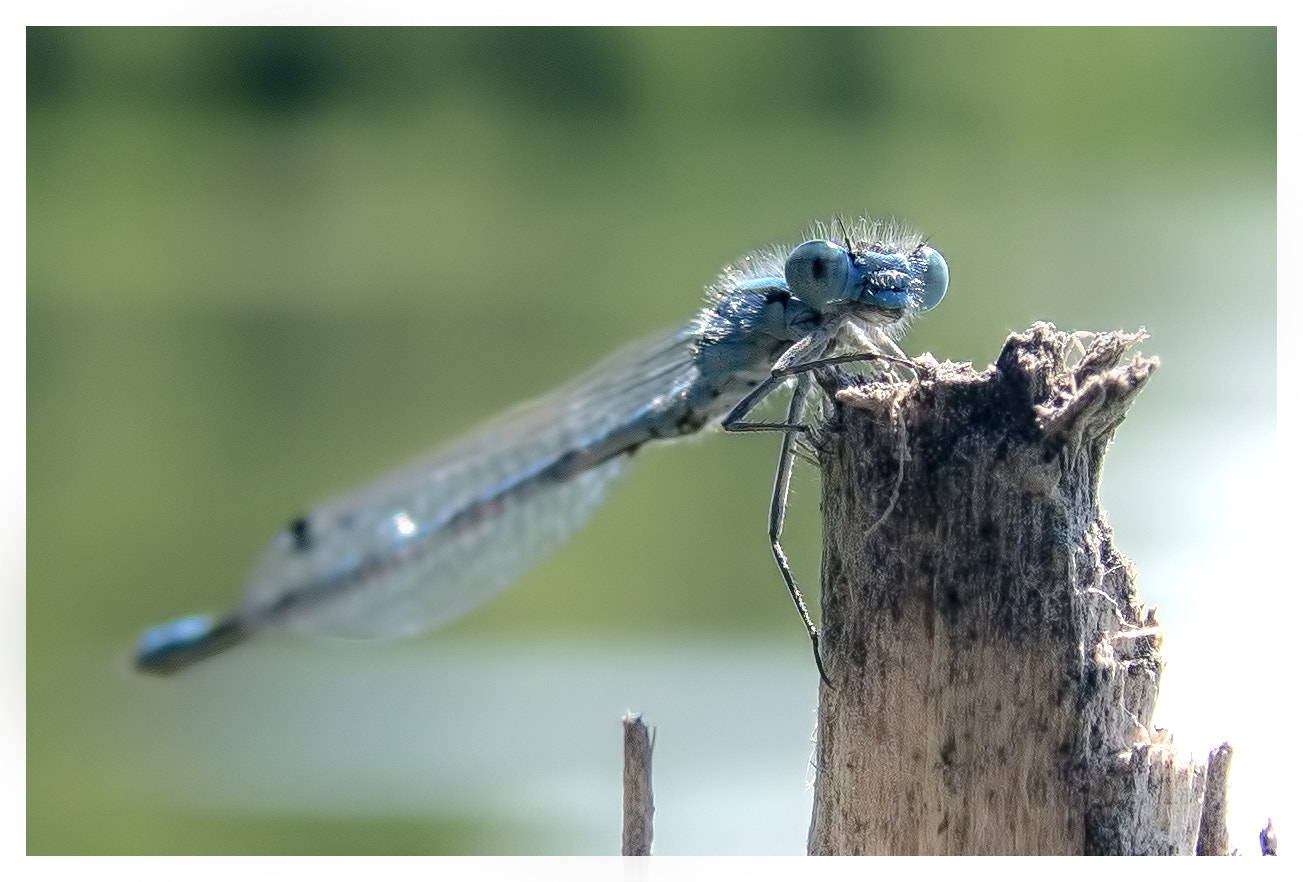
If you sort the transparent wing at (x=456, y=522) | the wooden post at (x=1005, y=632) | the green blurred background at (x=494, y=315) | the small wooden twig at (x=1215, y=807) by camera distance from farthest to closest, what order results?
the green blurred background at (x=494, y=315) < the transparent wing at (x=456, y=522) < the small wooden twig at (x=1215, y=807) < the wooden post at (x=1005, y=632)

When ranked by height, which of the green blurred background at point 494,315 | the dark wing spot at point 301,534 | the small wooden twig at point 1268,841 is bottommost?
the small wooden twig at point 1268,841

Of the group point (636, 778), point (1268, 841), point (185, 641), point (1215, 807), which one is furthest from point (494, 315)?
point (1215, 807)

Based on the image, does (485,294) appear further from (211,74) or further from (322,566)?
(322,566)

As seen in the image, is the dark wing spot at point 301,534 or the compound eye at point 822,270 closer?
the dark wing spot at point 301,534

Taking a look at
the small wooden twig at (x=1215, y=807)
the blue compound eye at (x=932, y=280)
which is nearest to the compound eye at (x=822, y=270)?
the blue compound eye at (x=932, y=280)

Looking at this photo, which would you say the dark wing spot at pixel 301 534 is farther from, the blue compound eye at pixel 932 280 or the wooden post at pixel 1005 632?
the blue compound eye at pixel 932 280
